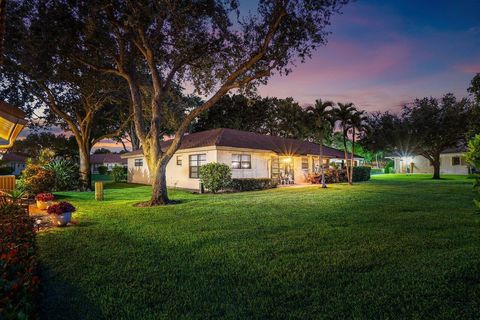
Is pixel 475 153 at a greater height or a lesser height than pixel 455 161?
lesser

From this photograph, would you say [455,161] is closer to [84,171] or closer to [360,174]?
[360,174]

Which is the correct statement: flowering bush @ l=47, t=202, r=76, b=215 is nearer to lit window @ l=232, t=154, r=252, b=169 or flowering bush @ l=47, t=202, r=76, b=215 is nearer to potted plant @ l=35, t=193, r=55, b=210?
potted plant @ l=35, t=193, r=55, b=210

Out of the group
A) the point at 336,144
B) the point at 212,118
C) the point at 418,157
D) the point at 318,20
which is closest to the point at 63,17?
the point at 318,20

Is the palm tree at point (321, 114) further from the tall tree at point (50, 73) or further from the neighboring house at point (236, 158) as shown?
the tall tree at point (50, 73)

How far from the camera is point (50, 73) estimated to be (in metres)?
16.7

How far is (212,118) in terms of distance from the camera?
45.3 metres

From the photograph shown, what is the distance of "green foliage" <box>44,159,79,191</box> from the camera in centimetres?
2134

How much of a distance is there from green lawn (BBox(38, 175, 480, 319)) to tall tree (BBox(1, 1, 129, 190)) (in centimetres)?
1048

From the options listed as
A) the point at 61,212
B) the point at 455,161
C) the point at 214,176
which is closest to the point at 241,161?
the point at 214,176

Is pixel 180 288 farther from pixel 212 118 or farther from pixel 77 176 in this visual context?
pixel 212 118

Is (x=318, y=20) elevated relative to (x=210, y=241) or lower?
elevated

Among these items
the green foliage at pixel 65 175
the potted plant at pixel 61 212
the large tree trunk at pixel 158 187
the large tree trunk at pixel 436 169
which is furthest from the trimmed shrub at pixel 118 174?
the large tree trunk at pixel 436 169

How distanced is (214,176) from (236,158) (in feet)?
11.7

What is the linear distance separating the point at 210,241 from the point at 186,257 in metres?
1.23
